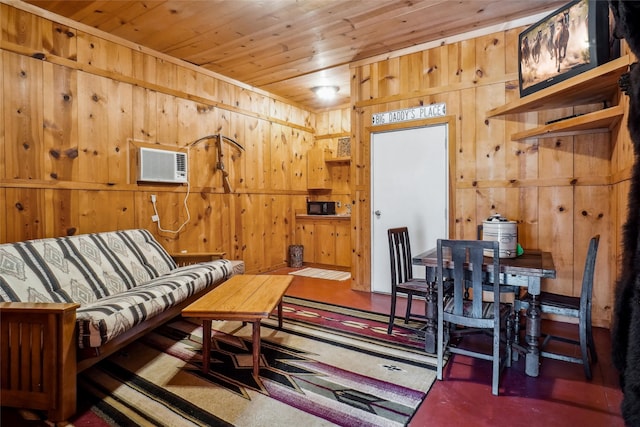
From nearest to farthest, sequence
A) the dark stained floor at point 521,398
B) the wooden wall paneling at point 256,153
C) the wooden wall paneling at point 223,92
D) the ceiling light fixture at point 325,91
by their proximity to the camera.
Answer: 1. the dark stained floor at point 521,398
2. the wooden wall paneling at point 223,92
3. the wooden wall paneling at point 256,153
4. the ceiling light fixture at point 325,91

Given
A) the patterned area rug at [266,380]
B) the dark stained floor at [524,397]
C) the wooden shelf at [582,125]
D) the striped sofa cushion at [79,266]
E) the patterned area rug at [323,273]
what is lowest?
the dark stained floor at [524,397]

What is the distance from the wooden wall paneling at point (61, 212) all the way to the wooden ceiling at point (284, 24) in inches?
59.6

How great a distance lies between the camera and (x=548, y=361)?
2283 mm

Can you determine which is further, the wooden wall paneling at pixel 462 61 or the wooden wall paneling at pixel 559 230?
the wooden wall paneling at pixel 462 61

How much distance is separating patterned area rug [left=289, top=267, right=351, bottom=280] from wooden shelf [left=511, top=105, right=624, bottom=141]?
2747mm

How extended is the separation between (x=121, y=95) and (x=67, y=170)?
0.90m

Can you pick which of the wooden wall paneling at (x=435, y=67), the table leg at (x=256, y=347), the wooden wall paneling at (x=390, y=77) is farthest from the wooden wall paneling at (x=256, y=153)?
the table leg at (x=256, y=347)

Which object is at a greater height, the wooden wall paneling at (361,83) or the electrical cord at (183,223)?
the wooden wall paneling at (361,83)

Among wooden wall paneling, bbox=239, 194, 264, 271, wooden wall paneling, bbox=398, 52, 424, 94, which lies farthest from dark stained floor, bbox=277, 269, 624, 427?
wooden wall paneling, bbox=239, 194, 264, 271

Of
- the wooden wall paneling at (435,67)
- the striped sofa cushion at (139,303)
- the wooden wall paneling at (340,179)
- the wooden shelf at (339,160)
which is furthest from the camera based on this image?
the wooden wall paneling at (340,179)

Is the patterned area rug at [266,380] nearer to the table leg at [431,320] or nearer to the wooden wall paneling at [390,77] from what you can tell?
the table leg at [431,320]

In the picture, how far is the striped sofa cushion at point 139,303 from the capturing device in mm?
1758

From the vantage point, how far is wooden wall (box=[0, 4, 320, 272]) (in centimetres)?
265

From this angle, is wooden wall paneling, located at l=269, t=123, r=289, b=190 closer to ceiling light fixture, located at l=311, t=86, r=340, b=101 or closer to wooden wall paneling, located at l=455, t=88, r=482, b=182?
ceiling light fixture, located at l=311, t=86, r=340, b=101
